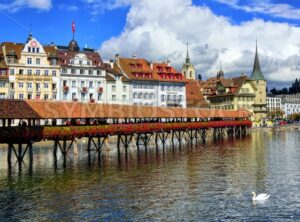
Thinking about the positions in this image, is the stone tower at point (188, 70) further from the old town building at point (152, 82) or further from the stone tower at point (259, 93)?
the old town building at point (152, 82)

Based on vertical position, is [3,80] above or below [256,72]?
below

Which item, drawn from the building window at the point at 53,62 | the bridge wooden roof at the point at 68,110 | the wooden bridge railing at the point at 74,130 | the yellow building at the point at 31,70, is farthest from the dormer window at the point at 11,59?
the wooden bridge railing at the point at 74,130

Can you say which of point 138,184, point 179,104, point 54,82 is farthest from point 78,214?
point 179,104

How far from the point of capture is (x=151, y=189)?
107ft

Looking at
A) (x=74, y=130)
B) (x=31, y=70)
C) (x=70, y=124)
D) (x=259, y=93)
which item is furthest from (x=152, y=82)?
(x=74, y=130)

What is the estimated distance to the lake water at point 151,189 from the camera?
25.8 metres

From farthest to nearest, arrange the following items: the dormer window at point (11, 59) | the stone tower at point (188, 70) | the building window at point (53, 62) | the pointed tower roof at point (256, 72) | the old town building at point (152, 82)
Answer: the stone tower at point (188, 70), the pointed tower roof at point (256, 72), the old town building at point (152, 82), the building window at point (53, 62), the dormer window at point (11, 59)

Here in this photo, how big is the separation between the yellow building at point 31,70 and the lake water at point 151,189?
154 ft

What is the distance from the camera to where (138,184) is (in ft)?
113

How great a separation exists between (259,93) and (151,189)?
137m

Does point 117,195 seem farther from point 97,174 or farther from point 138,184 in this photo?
point 97,174

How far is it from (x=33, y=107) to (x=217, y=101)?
11666cm

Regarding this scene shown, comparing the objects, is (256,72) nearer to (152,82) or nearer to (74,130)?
(152,82)

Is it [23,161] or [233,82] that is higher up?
[233,82]
